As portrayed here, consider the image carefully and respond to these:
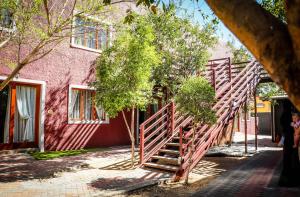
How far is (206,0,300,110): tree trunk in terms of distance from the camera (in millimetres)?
1887

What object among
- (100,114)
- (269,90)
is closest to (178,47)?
(100,114)

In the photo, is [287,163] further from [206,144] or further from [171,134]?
[171,134]

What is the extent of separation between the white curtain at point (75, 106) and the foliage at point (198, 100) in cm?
764

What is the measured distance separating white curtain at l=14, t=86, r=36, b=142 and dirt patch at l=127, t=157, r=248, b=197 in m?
7.11

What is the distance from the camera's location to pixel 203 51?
13.7 metres

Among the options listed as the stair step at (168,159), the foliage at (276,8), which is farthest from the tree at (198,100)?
the foliage at (276,8)

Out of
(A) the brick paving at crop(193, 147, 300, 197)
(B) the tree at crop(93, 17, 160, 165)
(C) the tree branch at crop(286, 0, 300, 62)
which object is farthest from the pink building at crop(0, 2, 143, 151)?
(C) the tree branch at crop(286, 0, 300, 62)

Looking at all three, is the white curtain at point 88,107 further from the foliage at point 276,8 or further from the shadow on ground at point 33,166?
the foliage at point 276,8

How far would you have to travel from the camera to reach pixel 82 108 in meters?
14.9

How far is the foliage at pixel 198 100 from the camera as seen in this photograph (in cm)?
809

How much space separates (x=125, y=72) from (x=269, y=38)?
27.0 ft

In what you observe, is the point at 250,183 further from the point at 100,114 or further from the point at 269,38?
the point at 100,114

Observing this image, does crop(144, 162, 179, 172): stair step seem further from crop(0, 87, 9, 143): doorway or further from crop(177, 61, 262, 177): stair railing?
crop(0, 87, 9, 143): doorway

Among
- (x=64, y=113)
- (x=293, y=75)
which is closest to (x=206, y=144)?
(x=64, y=113)
